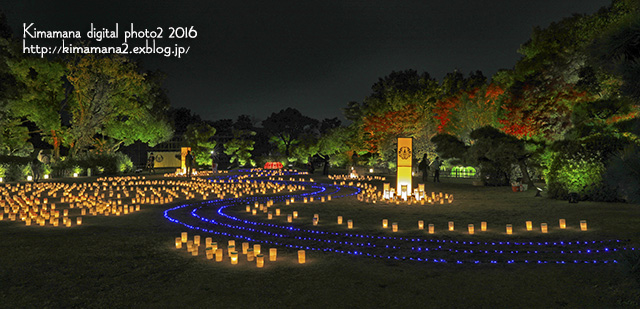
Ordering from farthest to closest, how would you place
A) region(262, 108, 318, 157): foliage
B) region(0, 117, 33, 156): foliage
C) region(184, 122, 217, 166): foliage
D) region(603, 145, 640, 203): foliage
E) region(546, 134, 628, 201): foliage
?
region(262, 108, 318, 157): foliage → region(184, 122, 217, 166): foliage → region(0, 117, 33, 156): foliage → region(546, 134, 628, 201): foliage → region(603, 145, 640, 203): foliage

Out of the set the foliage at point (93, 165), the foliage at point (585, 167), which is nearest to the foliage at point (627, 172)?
the foliage at point (585, 167)

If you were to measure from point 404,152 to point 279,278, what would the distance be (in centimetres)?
1091

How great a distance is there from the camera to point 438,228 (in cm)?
927

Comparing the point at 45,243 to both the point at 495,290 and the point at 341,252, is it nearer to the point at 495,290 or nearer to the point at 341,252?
the point at 341,252

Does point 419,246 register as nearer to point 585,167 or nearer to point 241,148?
point 585,167

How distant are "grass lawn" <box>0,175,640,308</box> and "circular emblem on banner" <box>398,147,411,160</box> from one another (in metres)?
6.92

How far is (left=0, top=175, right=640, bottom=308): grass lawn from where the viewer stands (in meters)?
4.60

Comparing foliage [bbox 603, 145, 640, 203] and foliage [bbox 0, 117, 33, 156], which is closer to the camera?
foliage [bbox 603, 145, 640, 203]

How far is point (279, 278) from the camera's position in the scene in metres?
5.52

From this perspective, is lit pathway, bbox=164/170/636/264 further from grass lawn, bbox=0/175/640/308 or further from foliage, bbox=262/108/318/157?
foliage, bbox=262/108/318/157

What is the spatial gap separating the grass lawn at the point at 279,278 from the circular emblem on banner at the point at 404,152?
692 centimetres

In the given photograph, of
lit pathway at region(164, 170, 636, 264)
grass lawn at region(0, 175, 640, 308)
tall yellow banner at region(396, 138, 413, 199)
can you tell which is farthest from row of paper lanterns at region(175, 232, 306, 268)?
tall yellow banner at region(396, 138, 413, 199)

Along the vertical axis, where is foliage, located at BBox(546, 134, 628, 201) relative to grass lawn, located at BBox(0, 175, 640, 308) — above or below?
above

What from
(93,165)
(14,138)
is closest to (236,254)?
(93,165)
